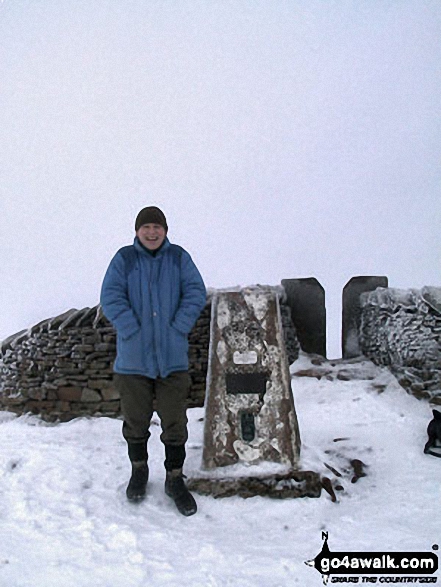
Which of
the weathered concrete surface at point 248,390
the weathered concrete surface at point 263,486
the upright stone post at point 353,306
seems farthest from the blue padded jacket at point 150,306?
the upright stone post at point 353,306

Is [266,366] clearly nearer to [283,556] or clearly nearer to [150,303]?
[150,303]

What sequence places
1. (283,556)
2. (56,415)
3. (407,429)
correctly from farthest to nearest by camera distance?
(56,415)
(407,429)
(283,556)

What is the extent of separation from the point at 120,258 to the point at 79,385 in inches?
144

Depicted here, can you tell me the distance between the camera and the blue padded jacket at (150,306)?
9.73 feet

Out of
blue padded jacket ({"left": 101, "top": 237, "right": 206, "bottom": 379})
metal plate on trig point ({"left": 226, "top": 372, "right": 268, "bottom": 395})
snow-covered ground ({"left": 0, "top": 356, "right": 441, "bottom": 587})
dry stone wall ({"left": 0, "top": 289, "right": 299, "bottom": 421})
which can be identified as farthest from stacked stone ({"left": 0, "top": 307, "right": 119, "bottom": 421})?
blue padded jacket ({"left": 101, "top": 237, "right": 206, "bottom": 379})

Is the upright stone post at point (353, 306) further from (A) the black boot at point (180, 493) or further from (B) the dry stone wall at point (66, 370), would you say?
(A) the black boot at point (180, 493)

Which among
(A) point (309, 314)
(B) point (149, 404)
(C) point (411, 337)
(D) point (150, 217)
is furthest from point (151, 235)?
(A) point (309, 314)

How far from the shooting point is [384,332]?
6.36 metres

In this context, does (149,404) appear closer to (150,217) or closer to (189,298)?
(189,298)

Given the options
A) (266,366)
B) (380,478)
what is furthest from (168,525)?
(380,478)

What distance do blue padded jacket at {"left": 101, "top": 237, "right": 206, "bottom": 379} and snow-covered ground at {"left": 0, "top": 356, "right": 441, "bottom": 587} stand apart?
3.23ft

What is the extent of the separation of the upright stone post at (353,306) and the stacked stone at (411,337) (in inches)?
39.0

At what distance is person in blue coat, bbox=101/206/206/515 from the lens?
2971 millimetres

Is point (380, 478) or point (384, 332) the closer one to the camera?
point (380, 478)
